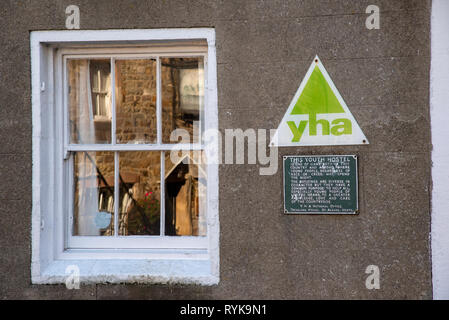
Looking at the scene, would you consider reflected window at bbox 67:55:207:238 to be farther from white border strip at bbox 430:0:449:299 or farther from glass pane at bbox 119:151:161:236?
white border strip at bbox 430:0:449:299

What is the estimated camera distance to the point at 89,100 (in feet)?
11.6

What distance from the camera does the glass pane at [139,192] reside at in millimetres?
3475

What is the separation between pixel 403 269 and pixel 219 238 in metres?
1.51

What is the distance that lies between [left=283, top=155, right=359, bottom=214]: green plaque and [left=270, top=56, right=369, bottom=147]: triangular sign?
148 millimetres

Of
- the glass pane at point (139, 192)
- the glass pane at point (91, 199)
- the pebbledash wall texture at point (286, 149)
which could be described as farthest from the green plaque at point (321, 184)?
the glass pane at point (91, 199)

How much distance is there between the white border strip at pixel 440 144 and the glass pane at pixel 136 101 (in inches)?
91.9

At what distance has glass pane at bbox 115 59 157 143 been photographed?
3.49 meters

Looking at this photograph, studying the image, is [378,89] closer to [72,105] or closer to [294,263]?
[294,263]

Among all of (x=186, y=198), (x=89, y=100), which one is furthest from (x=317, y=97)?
(x=89, y=100)

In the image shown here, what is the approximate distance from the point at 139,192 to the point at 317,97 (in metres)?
1.74

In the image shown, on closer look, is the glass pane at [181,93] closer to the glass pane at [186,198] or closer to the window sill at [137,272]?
the glass pane at [186,198]

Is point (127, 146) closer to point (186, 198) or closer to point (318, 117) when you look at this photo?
point (186, 198)

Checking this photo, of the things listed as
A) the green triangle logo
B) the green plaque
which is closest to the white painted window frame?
the green plaque

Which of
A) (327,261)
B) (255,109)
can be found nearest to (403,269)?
(327,261)
